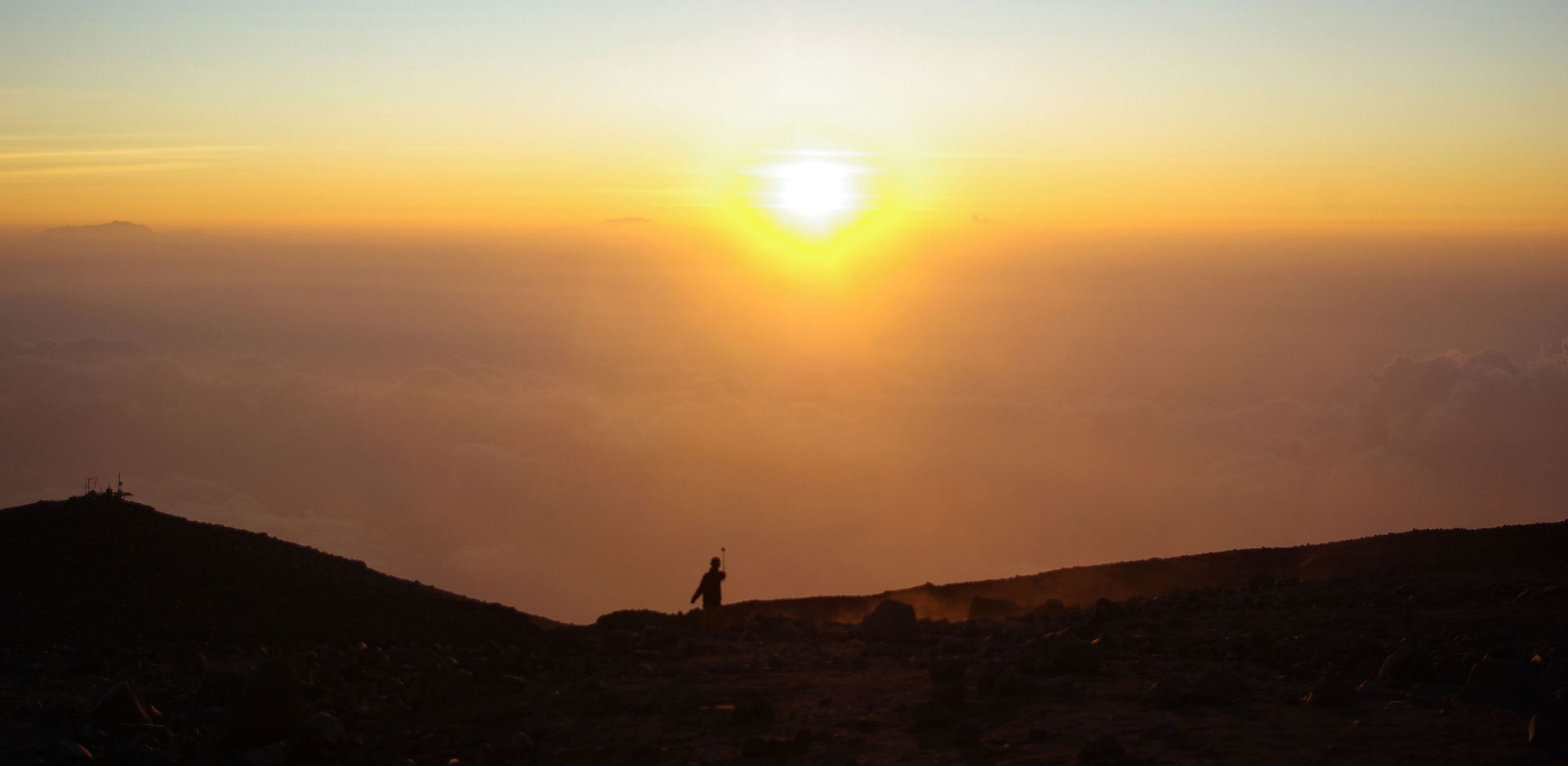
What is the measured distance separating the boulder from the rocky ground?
0.11 feet

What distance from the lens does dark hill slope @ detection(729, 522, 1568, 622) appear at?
1598cm

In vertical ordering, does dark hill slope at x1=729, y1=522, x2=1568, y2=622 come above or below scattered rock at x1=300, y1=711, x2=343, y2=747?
above

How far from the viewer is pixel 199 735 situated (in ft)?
33.7

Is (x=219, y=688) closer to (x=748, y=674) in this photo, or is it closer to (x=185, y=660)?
(x=185, y=660)

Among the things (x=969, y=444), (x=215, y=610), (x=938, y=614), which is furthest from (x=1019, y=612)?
(x=969, y=444)

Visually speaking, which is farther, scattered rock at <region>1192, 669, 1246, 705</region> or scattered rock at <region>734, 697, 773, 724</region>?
scattered rock at <region>734, 697, 773, 724</region>

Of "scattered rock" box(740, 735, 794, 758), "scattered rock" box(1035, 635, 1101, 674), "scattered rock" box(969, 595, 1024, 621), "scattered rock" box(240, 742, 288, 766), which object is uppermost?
"scattered rock" box(969, 595, 1024, 621)

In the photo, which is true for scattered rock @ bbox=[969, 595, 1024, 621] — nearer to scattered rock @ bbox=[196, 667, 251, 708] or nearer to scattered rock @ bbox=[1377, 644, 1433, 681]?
scattered rock @ bbox=[1377, 644, 1433, 681]

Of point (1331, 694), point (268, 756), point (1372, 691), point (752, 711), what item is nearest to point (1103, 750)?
point (1331, 694)

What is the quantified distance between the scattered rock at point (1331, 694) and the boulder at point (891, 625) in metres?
5.29

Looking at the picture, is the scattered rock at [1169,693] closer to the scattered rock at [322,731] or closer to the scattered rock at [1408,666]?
the scattered rock at [1408,666]

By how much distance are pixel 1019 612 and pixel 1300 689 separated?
7.32 m

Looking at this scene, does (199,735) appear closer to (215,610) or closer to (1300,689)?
(215,610)

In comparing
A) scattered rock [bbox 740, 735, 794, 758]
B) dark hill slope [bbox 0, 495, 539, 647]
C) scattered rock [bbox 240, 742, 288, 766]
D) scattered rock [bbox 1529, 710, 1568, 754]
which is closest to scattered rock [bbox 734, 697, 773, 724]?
scattered rock [bbox 740, 735, 794, 758]
